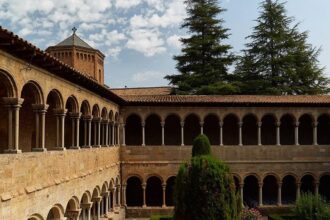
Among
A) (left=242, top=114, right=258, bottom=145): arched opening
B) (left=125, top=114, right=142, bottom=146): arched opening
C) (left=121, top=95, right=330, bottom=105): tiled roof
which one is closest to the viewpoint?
(left=121, top=95, right=330, bottom=105): tiled roof

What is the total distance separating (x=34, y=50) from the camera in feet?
30.5

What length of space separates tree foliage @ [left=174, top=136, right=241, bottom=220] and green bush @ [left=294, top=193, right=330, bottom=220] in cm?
708

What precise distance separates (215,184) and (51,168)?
457cm

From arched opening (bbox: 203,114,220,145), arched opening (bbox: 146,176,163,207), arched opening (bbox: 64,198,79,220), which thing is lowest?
arched opening (bbox: 146,176,163,207)

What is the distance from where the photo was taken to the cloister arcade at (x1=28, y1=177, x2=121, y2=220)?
12172 mm

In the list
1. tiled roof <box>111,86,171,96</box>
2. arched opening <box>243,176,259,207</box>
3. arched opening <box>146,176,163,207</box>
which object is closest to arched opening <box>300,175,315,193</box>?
arched opening <box>243,176,259,207</box>

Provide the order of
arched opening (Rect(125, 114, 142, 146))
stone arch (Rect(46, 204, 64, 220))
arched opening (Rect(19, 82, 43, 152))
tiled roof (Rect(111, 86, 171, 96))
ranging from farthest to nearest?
tiled roof (Rect(111, 86, 171, 96)) < arched opening (Rect(125, 114, 142, 146)) < arched opening (Rect(19, 82, 43, 152)) < stone arch (Rect(46, 204, 64, 220))

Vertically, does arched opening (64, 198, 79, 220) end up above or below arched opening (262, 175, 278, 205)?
above

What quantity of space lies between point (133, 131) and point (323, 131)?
482 inches

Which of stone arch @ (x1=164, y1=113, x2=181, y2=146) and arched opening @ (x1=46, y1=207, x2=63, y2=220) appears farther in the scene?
stone arch @ (x1=164, y1=113, x2=181, y2=146)

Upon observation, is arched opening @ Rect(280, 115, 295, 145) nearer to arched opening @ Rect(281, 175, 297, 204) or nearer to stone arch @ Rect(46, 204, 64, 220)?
arched opening @ Rect(281, 175, 297, 204)

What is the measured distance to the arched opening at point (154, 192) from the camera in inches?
1041

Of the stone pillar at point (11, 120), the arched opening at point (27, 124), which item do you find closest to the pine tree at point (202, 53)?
the arched opening at point (27, 124)

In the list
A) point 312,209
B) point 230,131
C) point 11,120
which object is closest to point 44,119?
point 11,120
